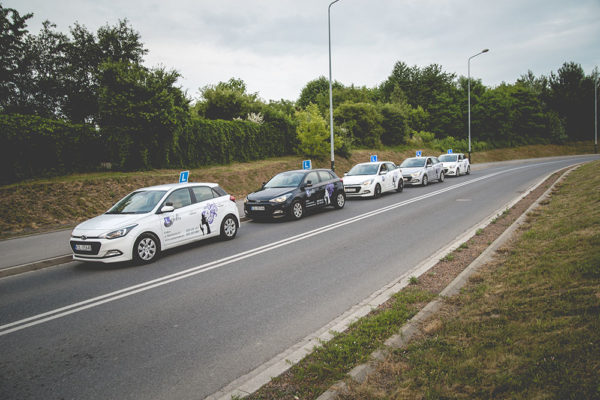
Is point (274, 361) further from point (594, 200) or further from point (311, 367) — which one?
point (594, 200)

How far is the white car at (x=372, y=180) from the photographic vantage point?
1723 centimetres

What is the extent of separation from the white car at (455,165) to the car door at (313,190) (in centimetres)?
1846

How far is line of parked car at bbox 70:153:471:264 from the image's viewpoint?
7.51m

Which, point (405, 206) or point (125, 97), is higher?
point (125, 97)

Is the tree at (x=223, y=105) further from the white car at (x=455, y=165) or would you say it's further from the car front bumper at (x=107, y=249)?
the car front bumper at (x=107, y=249)

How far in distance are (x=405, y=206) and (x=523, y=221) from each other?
5375mm

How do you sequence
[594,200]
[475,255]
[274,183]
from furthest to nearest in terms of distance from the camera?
[274,183] → [594,200] → [475,255]

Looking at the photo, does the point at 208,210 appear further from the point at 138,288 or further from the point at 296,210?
the point at 296,210

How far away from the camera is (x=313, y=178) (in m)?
13.7

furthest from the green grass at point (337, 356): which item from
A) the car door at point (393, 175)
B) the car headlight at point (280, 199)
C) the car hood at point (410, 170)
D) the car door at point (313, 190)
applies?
the car hood at point (410, 170)

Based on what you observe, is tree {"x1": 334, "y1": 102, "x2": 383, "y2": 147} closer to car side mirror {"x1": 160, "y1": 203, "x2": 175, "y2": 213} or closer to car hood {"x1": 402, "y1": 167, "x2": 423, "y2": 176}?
car hood {"x1": 402, "y1": 167, "x2": 423, "y2": 176}

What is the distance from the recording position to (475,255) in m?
6.79

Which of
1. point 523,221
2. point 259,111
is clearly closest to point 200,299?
point 523,221

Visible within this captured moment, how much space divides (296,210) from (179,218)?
15.5 ft
